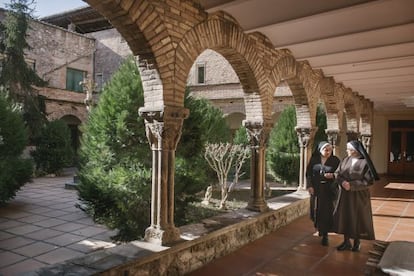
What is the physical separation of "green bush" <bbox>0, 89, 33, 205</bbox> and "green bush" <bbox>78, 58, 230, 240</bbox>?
293cm

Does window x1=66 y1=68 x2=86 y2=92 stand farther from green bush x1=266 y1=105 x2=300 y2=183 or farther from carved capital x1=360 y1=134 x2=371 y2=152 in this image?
carved capital x1=360 y1=134 x2=371 y2=152

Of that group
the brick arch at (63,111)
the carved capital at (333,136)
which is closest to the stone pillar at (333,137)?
the carved capital at (333,136)

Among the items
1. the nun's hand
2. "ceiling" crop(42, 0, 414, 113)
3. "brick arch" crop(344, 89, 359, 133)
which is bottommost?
the nun's hand

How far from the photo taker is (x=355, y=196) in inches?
180

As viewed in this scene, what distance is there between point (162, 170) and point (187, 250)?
3.08ft

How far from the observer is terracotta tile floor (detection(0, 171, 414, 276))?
418 centimetres

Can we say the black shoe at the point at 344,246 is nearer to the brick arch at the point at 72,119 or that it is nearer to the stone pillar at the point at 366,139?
the stone pillar at the point at 366,139

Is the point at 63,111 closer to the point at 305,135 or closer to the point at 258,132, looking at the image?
the point at 305,135

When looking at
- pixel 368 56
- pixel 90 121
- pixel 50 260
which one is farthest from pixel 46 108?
pixel 368 56

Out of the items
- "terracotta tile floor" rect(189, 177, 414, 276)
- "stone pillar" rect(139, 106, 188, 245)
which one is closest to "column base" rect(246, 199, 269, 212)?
"terracotta tile floor" rect(189, 177, 414, 276)

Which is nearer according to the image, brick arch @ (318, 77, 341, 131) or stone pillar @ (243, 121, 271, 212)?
stone pillar @ (243, 121, 271, 212)

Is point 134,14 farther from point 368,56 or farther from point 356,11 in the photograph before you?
point 368,56

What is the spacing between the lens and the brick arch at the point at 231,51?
3996mm

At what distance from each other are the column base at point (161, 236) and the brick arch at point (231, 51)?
1622 mm
